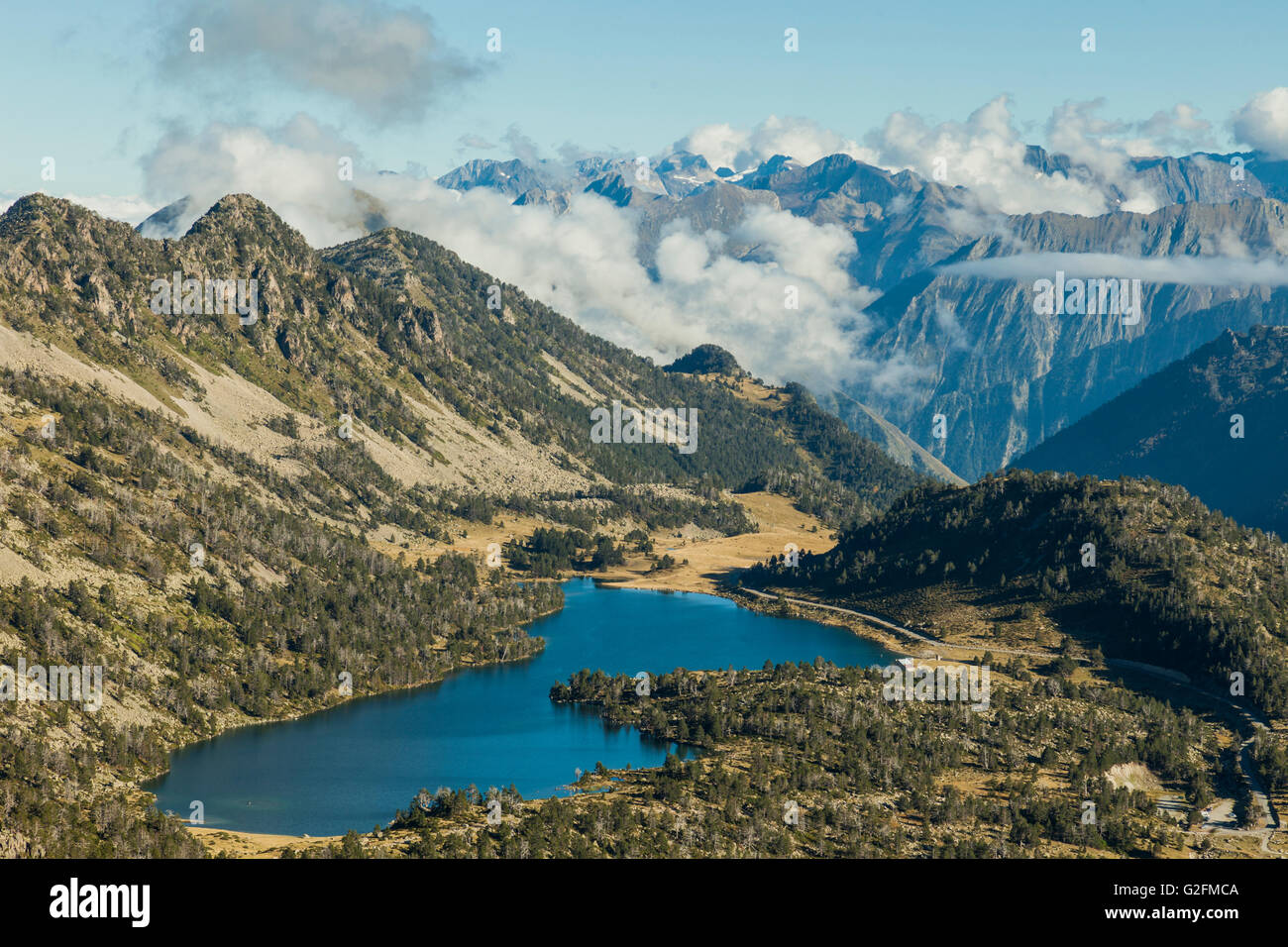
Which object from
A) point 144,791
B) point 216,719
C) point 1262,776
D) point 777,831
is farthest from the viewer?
point 216,719

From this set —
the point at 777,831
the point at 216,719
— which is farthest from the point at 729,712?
the point at 216,719
